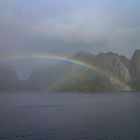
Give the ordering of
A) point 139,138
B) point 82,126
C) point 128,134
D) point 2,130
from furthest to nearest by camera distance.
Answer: point 82,126, point 2,130, point 128,134, point 139,138

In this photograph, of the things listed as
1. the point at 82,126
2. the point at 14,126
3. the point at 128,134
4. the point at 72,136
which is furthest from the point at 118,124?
the point at 14,126

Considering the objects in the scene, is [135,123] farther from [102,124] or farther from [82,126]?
[82,126]

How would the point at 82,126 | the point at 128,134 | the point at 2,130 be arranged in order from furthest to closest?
the point at 82,126 → the point at 2,130 → the point at 128,134

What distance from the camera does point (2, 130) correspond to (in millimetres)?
94312

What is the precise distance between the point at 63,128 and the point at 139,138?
26648mm

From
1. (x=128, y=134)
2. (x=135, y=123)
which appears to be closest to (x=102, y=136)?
(x=128, y=134)

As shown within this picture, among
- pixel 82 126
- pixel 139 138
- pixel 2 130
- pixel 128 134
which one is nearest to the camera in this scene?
pixel 139 138

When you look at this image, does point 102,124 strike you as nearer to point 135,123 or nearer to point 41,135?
point 135,123

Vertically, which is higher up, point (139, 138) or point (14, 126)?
point (14, 126)

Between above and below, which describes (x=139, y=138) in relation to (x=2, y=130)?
below

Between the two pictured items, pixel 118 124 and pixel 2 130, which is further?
pixel 118 124

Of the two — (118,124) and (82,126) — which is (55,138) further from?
(118,124)

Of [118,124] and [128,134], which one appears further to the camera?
[118,124]

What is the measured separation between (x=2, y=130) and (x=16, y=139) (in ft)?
50.4
